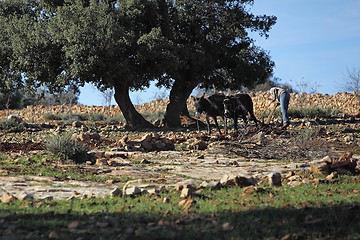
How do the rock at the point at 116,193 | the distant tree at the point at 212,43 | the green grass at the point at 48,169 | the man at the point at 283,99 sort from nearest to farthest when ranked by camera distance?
the rock at the point at 116,193, the green grass at the point at 48,169, the man at the point at 283,99, the distant tree at the point at 212,43

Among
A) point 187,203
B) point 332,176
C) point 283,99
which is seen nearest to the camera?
point 187,203

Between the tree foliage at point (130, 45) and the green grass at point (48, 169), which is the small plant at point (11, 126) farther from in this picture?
the green grass at point (48, 169)

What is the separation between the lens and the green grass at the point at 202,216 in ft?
13.0

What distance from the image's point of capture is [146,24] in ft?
74.0

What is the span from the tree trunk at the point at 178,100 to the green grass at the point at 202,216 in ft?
56.8

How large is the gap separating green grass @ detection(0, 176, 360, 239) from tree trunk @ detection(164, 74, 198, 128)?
56.8ft

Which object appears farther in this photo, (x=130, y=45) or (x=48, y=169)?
(x=130, y=45)

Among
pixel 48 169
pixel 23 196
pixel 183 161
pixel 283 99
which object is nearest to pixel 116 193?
pixel 23 196

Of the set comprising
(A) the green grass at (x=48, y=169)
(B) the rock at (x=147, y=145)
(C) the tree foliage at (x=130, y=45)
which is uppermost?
(C) the tree foliage at (x=130, y=45)

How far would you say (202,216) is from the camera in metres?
4.62

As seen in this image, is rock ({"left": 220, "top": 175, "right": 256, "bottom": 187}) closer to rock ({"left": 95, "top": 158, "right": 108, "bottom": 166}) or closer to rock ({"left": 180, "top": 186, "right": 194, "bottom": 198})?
rock ({"left": 180, "top": 186, "right": 194, "bottom": 198})

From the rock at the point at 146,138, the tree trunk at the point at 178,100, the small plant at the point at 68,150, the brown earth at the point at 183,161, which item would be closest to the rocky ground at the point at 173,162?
the brown earth at the point at 183,161

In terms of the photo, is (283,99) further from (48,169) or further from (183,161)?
(48,169)

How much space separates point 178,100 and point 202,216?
1918cm
